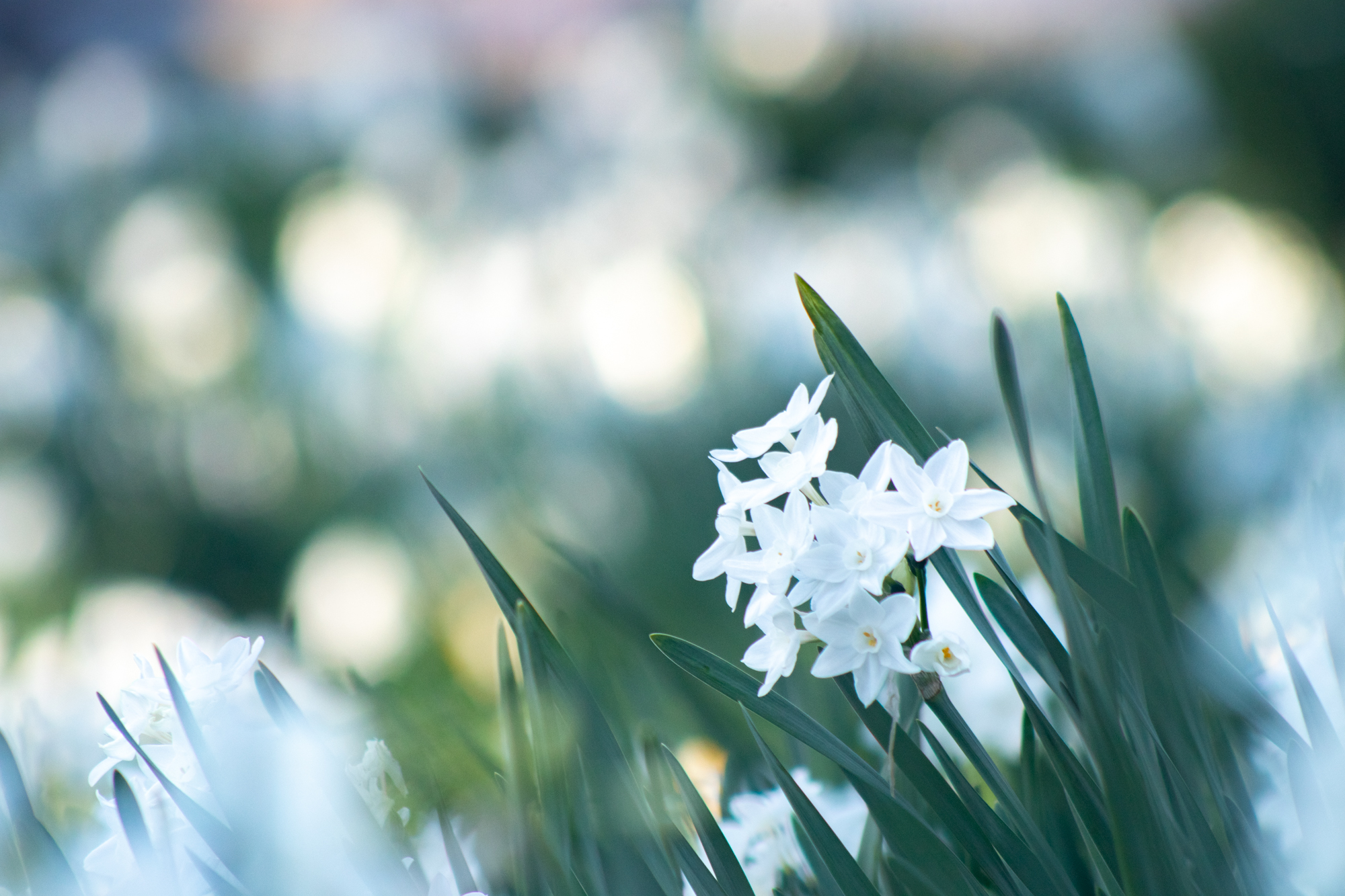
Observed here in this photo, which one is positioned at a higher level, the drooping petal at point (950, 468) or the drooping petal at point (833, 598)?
the drooping petal at point (950, 468)

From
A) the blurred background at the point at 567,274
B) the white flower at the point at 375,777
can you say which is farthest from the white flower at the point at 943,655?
the blurred background at the point at 567,274

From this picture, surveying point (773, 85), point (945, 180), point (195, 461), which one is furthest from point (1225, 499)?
point (195, 461)

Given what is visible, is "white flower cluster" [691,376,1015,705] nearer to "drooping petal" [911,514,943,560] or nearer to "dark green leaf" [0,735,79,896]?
"drooping petal" [911,514,943,560]

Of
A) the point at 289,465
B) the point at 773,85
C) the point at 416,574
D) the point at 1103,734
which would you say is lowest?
the point at 1103,734

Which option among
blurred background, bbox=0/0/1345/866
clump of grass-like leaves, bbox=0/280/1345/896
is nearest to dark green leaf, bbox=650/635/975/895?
clump of grass-like leaves, bbox=0/280/1345/896

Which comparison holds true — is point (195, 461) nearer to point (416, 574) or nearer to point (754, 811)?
point (416, 574)

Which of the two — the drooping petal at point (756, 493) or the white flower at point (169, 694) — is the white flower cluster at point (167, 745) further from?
the drooping petal at point (756, 493)
